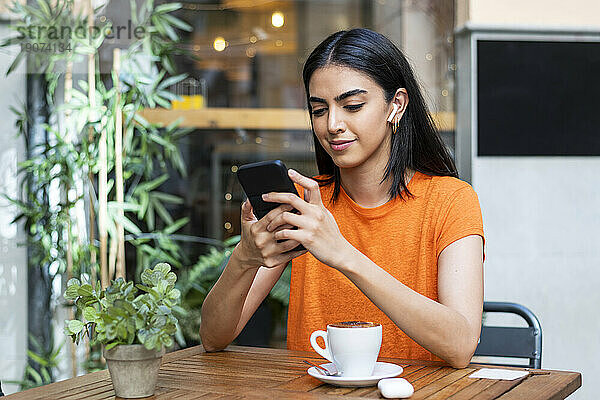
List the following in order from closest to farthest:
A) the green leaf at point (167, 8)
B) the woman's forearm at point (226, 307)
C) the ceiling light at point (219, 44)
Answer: the woman's forearm at point (226, 307) → the green leaf at point (167, 8) → the ceiling light at point (219, 44)

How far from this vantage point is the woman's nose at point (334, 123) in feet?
5.23

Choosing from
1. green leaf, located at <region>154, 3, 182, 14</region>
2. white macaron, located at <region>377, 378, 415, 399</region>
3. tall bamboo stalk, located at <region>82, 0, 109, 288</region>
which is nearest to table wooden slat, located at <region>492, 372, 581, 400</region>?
white macaron, located at <region>377, 378, 415, 399</region>

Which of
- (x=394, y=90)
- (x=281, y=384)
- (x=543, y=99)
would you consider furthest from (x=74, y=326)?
(x=543, y=99)

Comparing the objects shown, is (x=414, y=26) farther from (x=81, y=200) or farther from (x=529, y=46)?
(x=81, y=200)

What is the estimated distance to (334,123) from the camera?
1594 mm

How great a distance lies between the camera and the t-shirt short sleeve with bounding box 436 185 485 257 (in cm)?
160

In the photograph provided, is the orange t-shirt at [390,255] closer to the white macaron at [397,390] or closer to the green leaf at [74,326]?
the white macaron at [397,390]

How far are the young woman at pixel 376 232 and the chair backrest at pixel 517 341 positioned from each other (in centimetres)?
17

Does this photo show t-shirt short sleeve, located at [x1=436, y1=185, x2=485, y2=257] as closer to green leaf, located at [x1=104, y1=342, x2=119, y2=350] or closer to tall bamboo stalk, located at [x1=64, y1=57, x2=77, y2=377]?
green leaf, located at [x1=104, y1=342, x2=119, y2=350]

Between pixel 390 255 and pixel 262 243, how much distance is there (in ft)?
1.48

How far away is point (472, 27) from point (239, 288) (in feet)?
7.10

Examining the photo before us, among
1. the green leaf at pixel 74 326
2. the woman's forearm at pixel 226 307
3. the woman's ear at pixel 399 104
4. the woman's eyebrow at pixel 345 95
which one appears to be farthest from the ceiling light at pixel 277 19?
the green leaf at pixel 74 326

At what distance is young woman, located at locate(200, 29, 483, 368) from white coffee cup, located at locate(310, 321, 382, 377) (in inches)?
4.6

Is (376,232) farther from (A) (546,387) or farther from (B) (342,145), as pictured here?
(A) (546,387)
